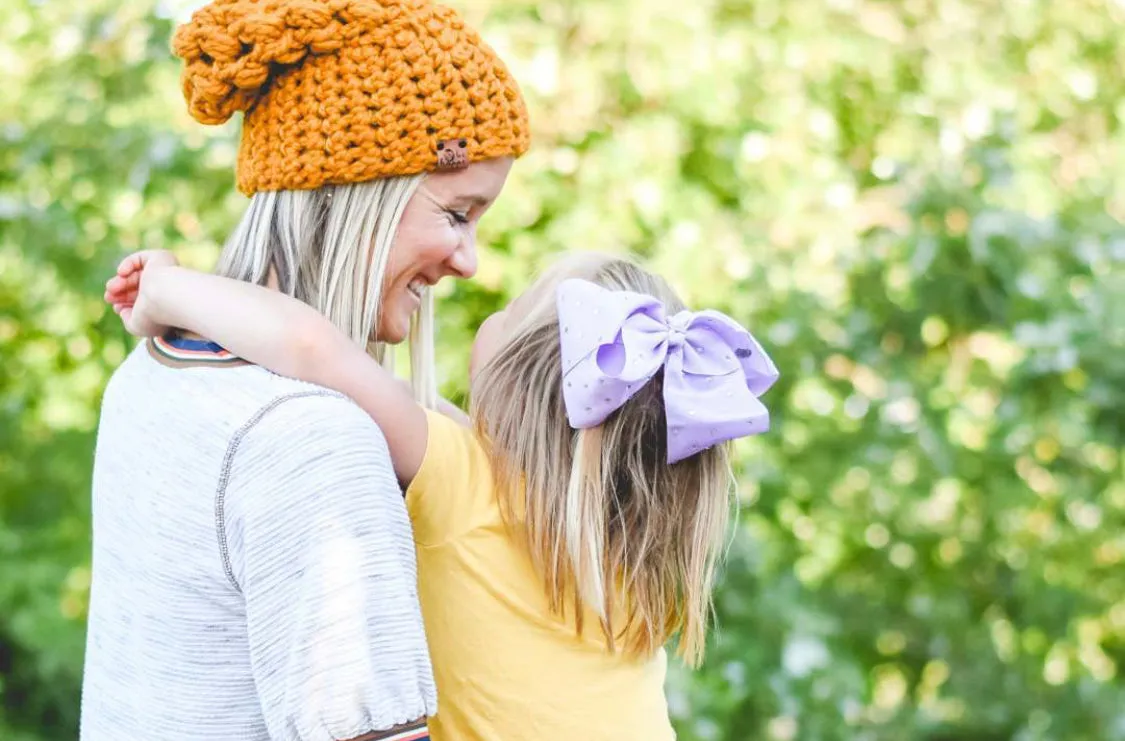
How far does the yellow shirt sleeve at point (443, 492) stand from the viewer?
5.37 ft

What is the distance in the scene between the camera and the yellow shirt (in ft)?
5.43

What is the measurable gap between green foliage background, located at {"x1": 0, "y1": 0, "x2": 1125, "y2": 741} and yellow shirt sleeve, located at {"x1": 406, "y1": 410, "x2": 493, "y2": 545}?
6.39 feet

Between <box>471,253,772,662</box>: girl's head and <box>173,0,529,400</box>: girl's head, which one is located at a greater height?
<box>173,0,529,400</box>: girl's head

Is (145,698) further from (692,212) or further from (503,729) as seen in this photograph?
(692,212)

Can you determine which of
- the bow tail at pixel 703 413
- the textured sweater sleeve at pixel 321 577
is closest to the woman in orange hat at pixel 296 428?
the textured sweater sleeve at pixel 321 577

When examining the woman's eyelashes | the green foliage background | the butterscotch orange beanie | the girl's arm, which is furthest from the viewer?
the green foliage background

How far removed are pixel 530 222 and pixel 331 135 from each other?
2.20 meters

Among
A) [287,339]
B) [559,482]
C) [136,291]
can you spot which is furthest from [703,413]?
[136,291]

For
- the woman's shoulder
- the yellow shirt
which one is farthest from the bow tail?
the woman's shoulder

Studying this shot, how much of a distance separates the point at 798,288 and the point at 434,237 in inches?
88.9

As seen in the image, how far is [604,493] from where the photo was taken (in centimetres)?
175

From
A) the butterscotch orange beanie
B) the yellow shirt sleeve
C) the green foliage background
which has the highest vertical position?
the butterscotch orange beanie

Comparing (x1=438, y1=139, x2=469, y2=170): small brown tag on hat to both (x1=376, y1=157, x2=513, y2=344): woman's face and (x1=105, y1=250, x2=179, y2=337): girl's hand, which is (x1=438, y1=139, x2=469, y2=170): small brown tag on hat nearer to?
(x1=376, y1=157, x2=513, y2=344): woman's face

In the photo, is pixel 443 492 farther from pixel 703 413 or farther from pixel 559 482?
pixel 703 413
